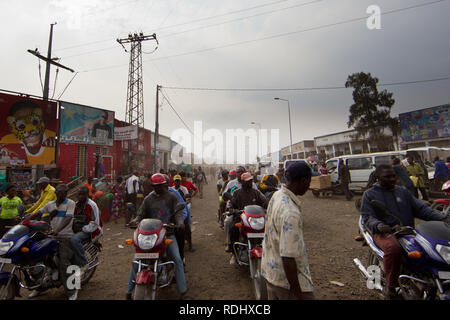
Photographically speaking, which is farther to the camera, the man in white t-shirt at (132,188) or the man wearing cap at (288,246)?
the man in white t-shirt at (132,188)

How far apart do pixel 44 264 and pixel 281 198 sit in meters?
3.58

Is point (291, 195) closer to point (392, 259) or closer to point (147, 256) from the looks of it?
point (392, 259)

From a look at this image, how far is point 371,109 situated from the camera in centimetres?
2270

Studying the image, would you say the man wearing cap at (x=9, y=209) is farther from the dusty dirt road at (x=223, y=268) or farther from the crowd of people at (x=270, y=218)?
the dusty dirt road at (x=223, y=268)

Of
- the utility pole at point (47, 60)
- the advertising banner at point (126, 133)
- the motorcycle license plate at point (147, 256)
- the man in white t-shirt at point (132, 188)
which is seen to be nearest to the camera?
the motorcycle license plate at point (147, 256)

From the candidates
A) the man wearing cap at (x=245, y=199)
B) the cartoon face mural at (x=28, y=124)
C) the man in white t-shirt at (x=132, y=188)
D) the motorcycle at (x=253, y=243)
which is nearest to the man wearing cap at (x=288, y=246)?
the motorcycle at (x=253, y=243)

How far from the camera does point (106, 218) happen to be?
29.2ft

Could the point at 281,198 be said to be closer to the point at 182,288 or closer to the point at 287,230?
the point at 287,230

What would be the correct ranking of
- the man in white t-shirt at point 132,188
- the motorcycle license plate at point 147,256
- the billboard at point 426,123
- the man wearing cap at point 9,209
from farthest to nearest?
the billboard at point 426,123
the man in white t-shirt at point 132,188
the man wearing cap at point 9,209
the motorcycle license plate at point 147,256

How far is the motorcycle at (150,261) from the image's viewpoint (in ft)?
8.08

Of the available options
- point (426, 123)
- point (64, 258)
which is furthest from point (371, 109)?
point (64, 258)

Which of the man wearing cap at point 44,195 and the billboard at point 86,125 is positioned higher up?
the billboard at point 86,125
